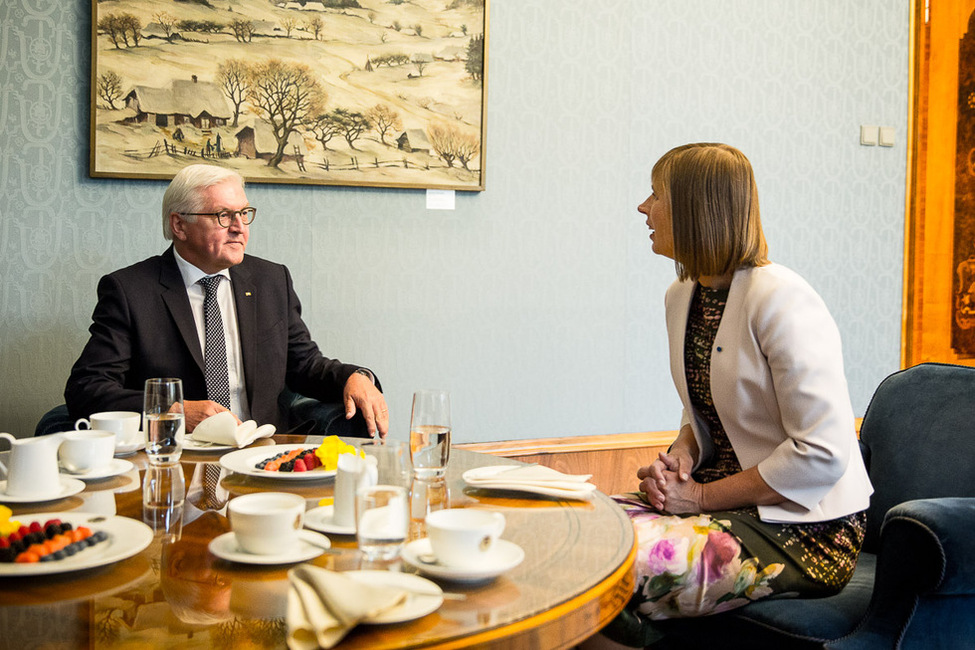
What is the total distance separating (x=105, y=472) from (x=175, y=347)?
108 cm

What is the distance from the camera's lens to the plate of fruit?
1602 mm

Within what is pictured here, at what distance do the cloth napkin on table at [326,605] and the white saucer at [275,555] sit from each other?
0.52 ft

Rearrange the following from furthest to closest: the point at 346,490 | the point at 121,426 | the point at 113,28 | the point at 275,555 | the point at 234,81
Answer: the point at 234,81
the point at 113,28
the point at 121,426
the point at 346,490
the point at 275,555

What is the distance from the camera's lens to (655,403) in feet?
13.2

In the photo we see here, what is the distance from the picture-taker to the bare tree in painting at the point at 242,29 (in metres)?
3.19

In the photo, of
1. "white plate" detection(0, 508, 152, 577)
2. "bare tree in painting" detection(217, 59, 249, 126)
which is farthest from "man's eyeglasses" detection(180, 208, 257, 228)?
"white plate" detection(0, 508, 152, 577)

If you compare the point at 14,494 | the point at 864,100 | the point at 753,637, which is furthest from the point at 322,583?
the point at 864,100

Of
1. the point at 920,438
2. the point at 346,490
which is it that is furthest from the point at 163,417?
the point at 920,438

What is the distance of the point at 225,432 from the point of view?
1876 mm

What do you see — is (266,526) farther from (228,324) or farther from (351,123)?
(351,123)

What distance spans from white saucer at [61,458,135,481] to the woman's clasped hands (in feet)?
3.48

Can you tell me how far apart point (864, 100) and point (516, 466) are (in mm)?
3385

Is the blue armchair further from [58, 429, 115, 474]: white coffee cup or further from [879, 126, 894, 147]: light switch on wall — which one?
[879, 126, 894, 147]: light switch on wall

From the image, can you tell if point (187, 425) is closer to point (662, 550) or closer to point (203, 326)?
point (203, 326)
